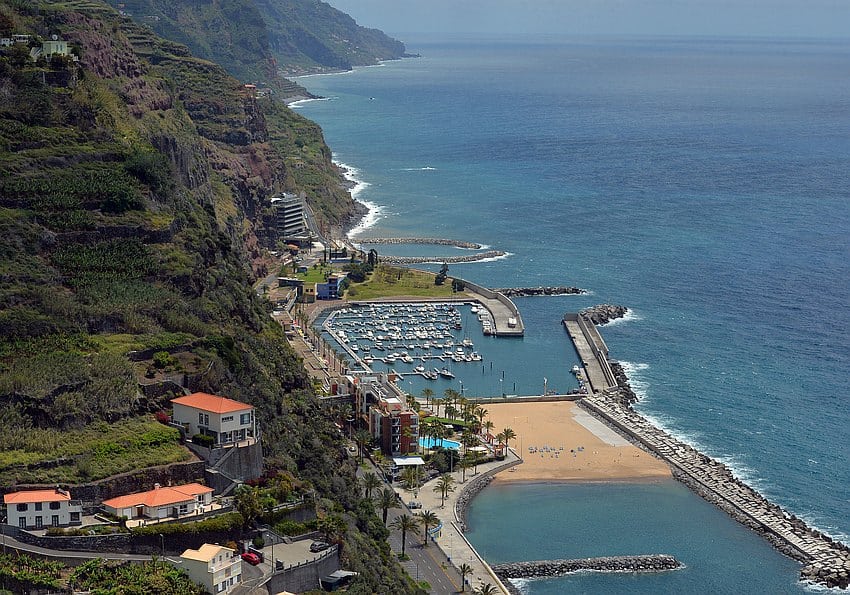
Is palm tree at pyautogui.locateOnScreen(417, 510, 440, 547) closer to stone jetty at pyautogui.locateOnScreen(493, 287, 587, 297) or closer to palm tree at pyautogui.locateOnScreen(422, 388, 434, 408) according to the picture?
palm tree at pyautogui.locateOnScreen(422, 388, 434, 408)

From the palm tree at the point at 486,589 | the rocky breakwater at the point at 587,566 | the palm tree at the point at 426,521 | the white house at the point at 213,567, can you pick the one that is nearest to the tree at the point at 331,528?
the white house at the point at 213,567

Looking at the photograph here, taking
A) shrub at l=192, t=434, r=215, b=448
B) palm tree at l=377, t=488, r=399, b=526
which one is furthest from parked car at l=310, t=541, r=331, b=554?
palm tree at l=377, t=488, r=399, b=526

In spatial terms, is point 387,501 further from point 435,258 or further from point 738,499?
point 435,258

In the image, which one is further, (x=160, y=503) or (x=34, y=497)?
(x=160, y=503)

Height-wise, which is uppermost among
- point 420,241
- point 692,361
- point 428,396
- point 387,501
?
point 420,241

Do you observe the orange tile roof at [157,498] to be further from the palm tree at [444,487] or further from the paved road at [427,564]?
the palm tree at [444,487]

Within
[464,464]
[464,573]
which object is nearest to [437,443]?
[464,464]
